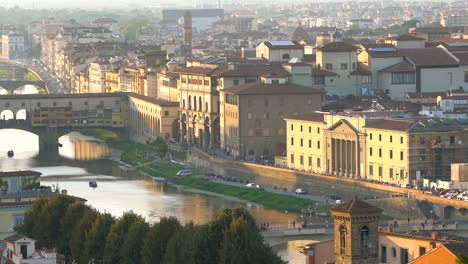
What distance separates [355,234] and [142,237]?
6.87 meters

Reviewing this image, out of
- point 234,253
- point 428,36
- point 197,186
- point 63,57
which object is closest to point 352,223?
point 234,253

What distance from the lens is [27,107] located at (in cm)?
7625

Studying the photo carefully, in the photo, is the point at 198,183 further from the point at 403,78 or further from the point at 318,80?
the point at 403,78

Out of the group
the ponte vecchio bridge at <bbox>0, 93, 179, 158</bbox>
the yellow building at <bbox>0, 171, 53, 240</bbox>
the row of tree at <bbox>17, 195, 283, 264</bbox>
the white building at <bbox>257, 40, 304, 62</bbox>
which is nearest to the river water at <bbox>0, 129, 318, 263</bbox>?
the ponte vecchio bridge at <bbox>0, 93, 179, 158</bbox>

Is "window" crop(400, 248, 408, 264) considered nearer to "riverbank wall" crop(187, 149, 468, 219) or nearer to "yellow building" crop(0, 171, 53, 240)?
"yellow building" crop(0, 171, 53, 240)

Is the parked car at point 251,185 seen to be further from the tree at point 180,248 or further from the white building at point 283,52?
the tree at point 180,248

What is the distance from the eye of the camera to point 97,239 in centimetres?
3412

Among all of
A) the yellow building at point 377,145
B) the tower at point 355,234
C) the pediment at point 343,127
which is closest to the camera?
the tower at point 355,234

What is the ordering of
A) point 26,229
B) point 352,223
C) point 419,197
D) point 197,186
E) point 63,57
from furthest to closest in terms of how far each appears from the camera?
point 63,57
point 197,186
point 419,197
point 26,229
point 352,223

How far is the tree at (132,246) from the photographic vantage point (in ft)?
108

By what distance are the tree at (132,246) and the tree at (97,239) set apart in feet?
2.43

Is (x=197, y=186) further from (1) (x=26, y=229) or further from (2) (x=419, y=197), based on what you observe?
(1) (x=26, y=229)

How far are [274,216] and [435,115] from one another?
7821 millimetres

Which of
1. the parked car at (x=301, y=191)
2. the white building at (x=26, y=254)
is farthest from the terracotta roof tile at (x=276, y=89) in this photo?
the white building at (x=26, y=254)
